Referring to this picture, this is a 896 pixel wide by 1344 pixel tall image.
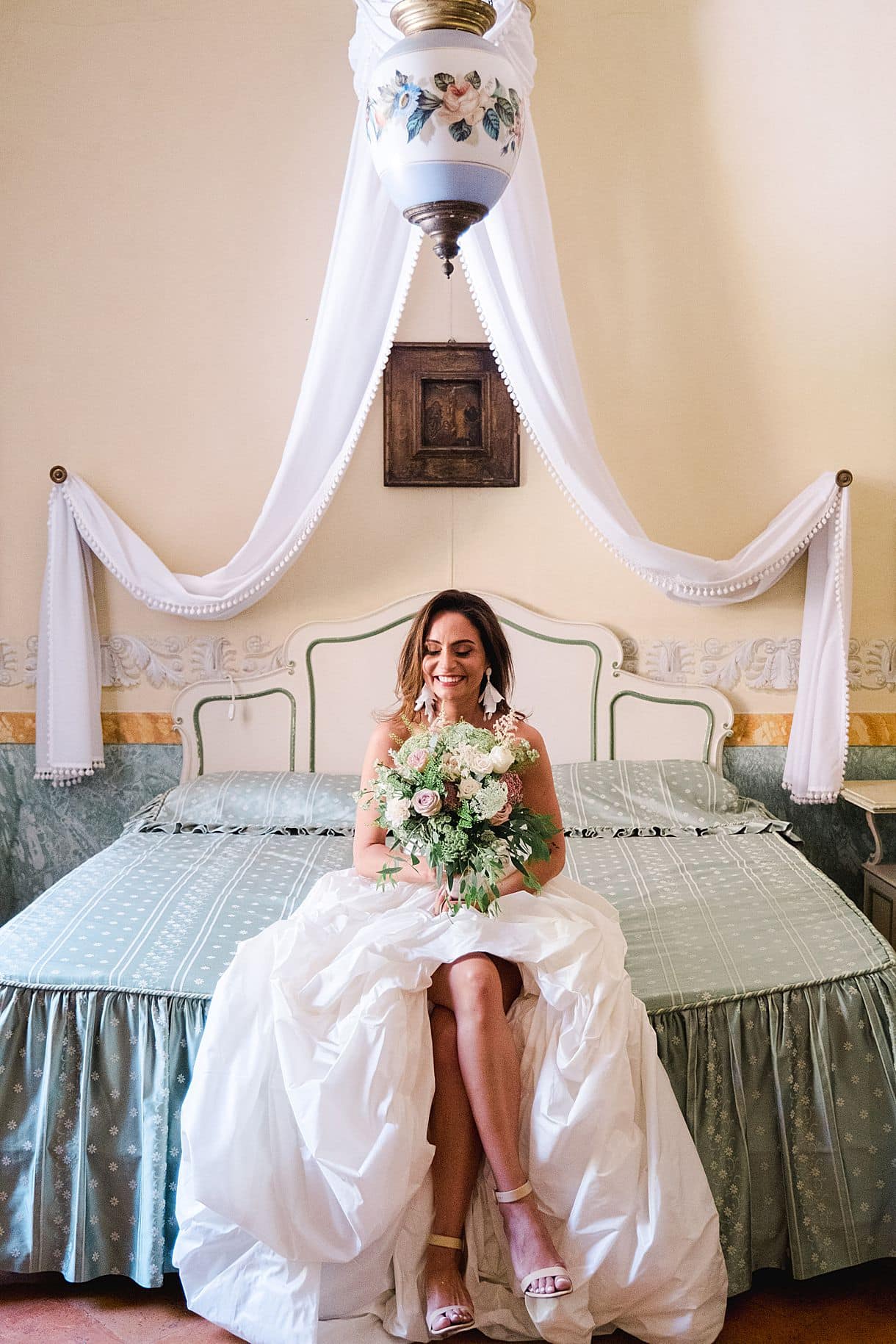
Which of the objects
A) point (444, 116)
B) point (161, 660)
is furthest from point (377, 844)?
point (161, 660)

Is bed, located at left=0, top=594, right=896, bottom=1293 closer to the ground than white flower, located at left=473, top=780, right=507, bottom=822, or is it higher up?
closer to the ground

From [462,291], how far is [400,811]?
2367mm

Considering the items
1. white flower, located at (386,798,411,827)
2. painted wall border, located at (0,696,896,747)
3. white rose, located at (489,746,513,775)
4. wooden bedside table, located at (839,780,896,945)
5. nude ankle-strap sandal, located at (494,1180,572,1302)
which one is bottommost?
nude ankle-strap sandal, located at (494,1180,572,1302)

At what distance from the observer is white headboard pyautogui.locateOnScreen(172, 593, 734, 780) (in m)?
3.90

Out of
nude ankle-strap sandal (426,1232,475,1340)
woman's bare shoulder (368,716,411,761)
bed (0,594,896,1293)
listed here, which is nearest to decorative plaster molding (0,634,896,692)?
bed (0,594,896,1293)

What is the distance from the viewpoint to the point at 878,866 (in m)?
3.77

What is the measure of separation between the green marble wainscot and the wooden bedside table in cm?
9

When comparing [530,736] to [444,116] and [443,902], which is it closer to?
[443,902]

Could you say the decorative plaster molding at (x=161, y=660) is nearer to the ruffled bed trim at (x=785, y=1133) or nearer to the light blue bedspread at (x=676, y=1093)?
the light blue bedspread at (x=676, y=1093)

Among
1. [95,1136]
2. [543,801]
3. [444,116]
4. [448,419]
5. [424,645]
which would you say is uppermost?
[444,116]

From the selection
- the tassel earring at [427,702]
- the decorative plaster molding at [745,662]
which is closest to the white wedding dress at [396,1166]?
the tassel earring at [427,702]

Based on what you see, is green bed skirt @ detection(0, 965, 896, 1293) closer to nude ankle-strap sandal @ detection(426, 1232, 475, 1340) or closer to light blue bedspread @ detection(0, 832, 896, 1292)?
light blue bedspread @ detection(0, 832, 896, 1292)

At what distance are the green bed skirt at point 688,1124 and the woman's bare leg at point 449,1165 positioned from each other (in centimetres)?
41

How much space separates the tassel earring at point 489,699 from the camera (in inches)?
104
